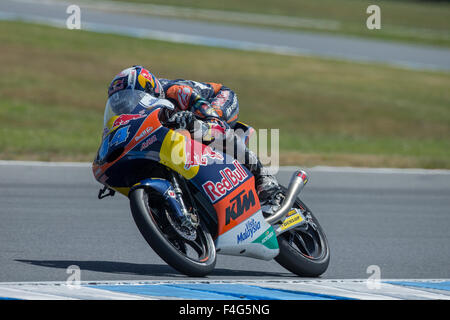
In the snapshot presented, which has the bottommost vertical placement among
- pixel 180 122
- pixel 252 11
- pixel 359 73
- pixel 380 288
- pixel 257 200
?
pixel 380 288

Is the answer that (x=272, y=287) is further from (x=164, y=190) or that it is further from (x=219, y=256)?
(x=219, y=256)

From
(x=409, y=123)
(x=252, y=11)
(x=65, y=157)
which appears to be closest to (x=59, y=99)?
(x=65, y=157)

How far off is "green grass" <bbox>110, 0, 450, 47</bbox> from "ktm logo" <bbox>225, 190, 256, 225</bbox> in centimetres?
2452

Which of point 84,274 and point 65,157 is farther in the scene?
point 65,157

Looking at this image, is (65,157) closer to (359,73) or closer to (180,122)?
(180,122)

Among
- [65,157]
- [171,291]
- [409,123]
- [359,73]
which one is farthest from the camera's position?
[359,73]

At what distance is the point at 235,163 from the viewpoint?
550 cm

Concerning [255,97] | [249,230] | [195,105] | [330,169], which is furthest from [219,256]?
[255,97]

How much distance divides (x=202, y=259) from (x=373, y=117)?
44.5 feet

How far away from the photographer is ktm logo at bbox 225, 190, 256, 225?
5328 mm

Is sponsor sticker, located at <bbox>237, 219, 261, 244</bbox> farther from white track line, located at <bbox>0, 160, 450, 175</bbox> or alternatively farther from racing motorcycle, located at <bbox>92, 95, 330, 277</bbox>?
white track line, located at <bbox>0, 160, 450, 175</bbox>

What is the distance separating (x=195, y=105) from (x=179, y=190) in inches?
25.2

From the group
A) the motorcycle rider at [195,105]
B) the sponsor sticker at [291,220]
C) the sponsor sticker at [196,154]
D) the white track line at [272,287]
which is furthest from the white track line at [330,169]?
the sponsor sticker at [196,154]

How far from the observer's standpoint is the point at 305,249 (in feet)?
20.0
